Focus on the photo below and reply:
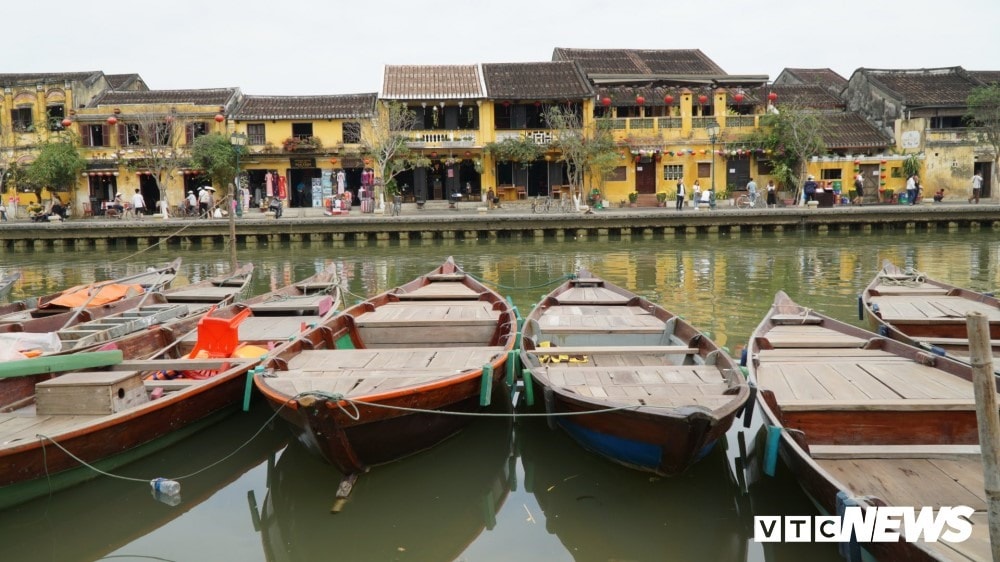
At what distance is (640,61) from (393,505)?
31.5 m

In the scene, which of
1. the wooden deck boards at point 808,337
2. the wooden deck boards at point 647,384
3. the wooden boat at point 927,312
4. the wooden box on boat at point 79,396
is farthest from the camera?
the wooden boat at point 927,312

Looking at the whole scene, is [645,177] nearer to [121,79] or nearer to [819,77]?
[819,77]

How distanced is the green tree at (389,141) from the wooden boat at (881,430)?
23.1 meters

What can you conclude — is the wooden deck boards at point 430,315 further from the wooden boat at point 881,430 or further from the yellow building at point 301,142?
the yellow building at point 301,142

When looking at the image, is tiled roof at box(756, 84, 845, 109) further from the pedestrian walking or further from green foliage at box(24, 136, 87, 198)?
green foliage at box(24, 136, 87, 198)

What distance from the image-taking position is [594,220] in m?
24.9

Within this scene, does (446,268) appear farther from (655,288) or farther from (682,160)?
(682,160)

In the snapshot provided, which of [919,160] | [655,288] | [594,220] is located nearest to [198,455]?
[655,288]

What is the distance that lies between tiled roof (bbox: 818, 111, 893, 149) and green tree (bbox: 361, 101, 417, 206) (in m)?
16.2

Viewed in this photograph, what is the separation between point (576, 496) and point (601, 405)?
815 mm

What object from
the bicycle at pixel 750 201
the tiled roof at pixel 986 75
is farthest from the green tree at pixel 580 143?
the tiled roof at pixel 986 75

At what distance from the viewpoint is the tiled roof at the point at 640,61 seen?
107 ft

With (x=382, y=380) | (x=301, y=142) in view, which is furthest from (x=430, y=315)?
(x=301, y=142)

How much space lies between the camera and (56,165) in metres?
28.8
